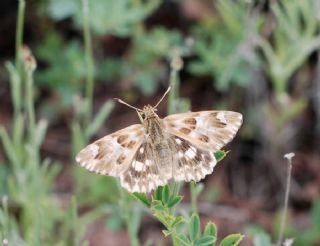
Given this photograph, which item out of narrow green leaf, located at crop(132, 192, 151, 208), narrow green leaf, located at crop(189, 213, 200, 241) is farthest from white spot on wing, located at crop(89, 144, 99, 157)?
narrow green leaf, located at crop(189, 213, 200, 241)

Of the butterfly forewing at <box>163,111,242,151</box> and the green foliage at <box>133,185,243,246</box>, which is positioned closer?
the green foliage at <box>133,185,243,246</box>

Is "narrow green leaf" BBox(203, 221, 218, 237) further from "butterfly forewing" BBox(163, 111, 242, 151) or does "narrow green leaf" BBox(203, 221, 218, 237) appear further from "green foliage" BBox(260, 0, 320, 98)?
"green foliage" BBox(260, 0, 320, 98)

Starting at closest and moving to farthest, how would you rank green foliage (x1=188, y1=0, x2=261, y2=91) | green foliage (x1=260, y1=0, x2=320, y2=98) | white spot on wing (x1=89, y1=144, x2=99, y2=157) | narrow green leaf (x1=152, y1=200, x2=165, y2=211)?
narrow green leaf (x1=152, y1=200, x2=165, y2=211), white spot on wing (x1=89, y1=144, x2=99, y2=157), green foliage (x1=260, y1=0, x2=320, y2=98), green foliage (x1=188, y1=0, x2=261, y2=91)

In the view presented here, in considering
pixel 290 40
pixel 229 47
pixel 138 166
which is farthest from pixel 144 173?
pixel 229 47

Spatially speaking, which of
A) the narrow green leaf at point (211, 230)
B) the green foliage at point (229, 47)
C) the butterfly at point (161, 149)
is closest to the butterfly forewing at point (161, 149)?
the butterfly at point (161, 149)

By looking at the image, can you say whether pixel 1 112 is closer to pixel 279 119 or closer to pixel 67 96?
pixel 67 96

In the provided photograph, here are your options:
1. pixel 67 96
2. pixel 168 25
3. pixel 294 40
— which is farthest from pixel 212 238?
pixel 168 25

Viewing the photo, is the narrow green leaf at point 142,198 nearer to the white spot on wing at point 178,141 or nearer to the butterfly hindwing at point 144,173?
the butterfly hindwing at point 144,173

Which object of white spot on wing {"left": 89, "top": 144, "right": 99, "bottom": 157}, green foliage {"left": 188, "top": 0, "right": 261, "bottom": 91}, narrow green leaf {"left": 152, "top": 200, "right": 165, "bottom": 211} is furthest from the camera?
green foliage {"left": 188, "top": 0, "right": 261, "bottom": 91}
